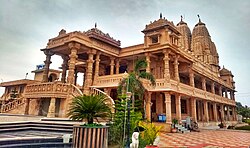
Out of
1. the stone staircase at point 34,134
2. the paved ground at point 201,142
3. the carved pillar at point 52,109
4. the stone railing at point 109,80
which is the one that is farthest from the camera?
the stone railing at point 109,80

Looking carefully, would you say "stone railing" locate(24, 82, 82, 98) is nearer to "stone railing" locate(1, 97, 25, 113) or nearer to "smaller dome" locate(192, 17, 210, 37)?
"stone railing" locate(1, 97, 25, 113)

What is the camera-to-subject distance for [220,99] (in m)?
Result: 24.8

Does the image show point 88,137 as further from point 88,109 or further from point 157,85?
point 157,85

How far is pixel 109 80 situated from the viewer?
15211mm

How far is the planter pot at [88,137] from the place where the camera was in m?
5.91

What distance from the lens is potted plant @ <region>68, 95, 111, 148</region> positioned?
5965 millimetres

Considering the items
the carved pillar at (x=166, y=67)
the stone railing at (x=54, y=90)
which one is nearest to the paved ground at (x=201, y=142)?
the carved pillar at (x=166, y=67)

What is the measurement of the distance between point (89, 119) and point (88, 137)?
81cm

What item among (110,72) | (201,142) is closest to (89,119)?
(201,142)

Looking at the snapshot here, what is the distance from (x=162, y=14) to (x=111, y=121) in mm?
12812

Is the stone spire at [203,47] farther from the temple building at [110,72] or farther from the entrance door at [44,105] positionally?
the entrance door at [44,105]

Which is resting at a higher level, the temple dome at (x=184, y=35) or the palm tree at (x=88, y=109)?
the temple dome at (x=184, y=35)

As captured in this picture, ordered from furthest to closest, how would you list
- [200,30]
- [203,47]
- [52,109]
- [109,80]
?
1. [200,30]
2. [203,47]
3. [109,80]
4. [52,109]

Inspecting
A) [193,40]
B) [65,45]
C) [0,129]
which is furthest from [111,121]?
[193,40]
